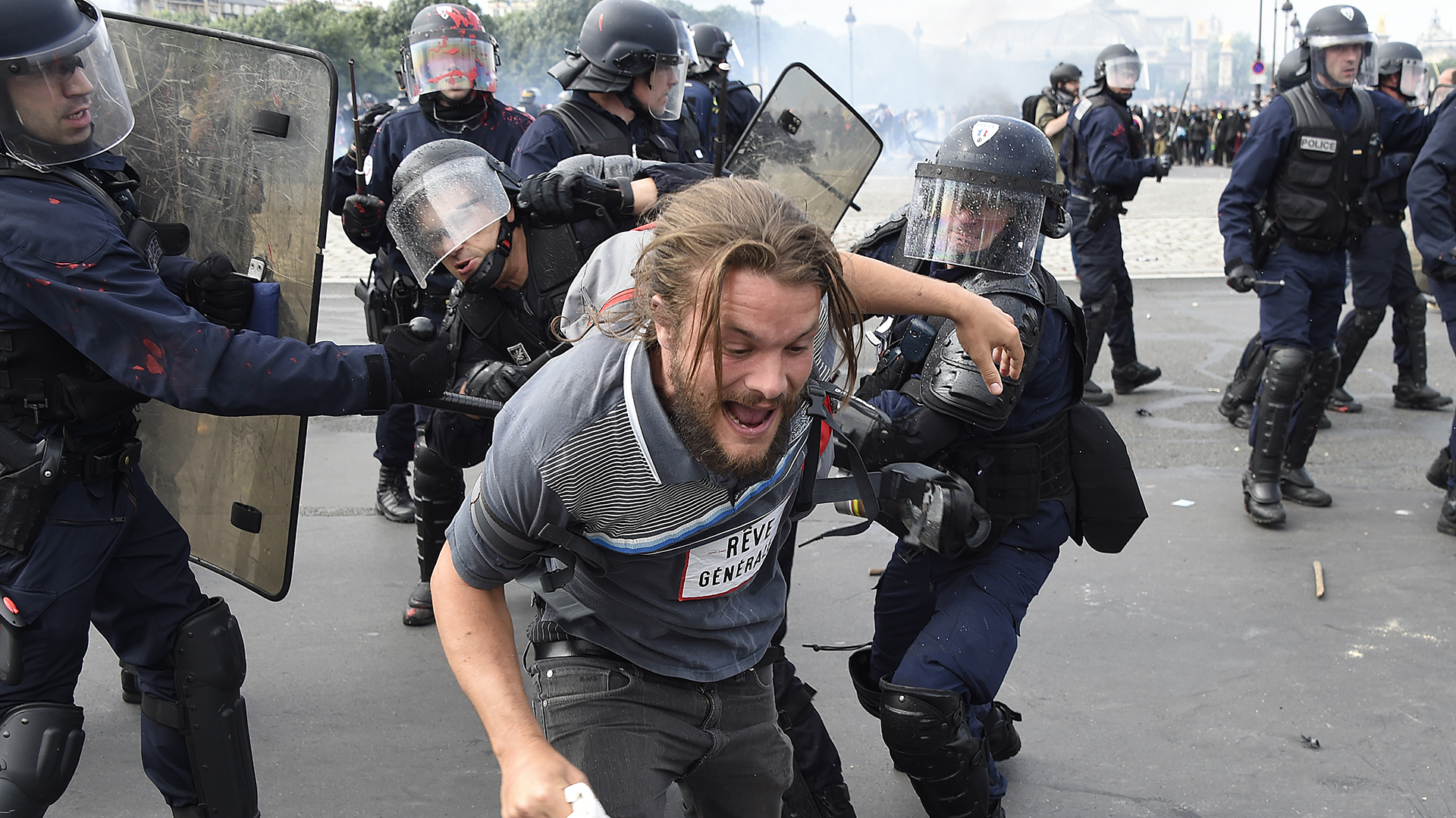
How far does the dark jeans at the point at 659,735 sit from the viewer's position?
1.72 metres

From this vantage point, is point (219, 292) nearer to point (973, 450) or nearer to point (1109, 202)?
point (973, 450)

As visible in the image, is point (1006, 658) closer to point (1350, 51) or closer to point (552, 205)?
point (552, 205)

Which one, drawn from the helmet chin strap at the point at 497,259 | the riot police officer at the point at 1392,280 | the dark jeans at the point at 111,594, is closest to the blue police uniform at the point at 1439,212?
the riot police officer at the point at 1392,280

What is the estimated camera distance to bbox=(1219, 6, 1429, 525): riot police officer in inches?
182

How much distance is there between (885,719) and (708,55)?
5131 millimetres

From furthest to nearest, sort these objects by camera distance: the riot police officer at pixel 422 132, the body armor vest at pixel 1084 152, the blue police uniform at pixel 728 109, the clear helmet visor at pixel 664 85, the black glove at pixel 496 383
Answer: the body armor vest at pixel 1084 152 < the blue police uniform at pixel 728 109 < the riot police officer at pixel 422 132 < the clear helmet visor at pixel 664 85 < the black glove at pixel 496 383

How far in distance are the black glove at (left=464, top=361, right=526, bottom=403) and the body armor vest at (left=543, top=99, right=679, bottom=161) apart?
1686mm

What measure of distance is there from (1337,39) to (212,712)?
185 inches

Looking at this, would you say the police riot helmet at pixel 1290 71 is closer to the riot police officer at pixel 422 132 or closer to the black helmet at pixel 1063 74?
the black helmet at pixel 1063 74

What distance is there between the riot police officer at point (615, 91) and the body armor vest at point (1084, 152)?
3.27m

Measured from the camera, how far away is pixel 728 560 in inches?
69.8

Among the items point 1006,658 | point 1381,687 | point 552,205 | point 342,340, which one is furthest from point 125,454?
point 342,340

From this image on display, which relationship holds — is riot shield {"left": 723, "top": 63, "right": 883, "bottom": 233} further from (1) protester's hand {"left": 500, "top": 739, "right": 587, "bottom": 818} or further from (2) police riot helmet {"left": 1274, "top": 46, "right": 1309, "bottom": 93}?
(2) police riot helmet {"left": 1274, "top": 46, "right": 1309, "bottom": 93}

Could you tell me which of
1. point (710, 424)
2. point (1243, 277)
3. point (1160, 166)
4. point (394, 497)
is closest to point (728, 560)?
point (710, 424)
